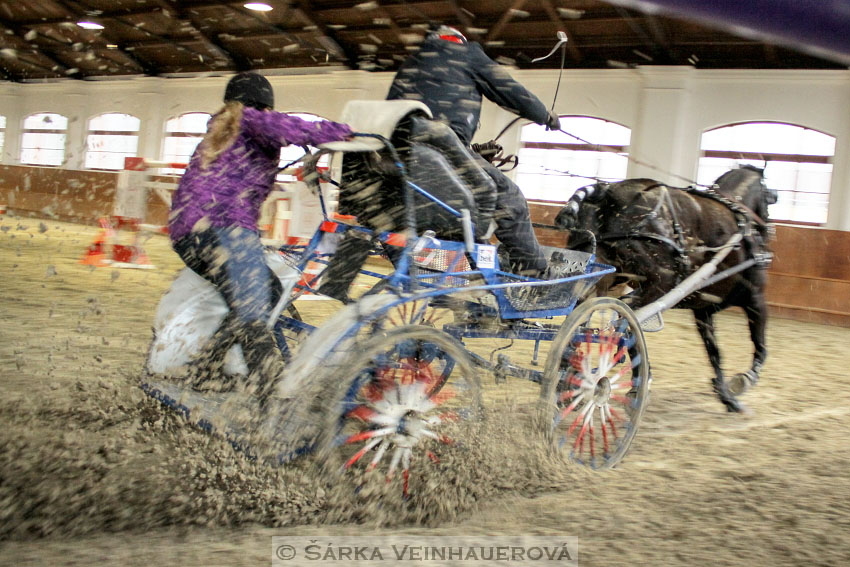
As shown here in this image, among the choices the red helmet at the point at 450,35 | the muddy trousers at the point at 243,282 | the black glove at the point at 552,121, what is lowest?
the muddy trousers at the point at 243,282

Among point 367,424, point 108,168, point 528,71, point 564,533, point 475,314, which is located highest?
point 528,71

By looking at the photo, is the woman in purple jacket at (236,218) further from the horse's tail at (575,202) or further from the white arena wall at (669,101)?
the white arena wall at (669,101)

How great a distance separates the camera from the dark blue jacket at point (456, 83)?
285 cm

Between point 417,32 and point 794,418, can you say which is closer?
point 794,418

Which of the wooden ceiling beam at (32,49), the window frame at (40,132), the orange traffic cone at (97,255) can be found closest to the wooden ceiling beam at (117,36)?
the wooden ceiling beam at (32,49)

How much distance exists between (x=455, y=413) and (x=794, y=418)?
2842mm

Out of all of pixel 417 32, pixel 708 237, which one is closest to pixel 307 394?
pixel 708 237

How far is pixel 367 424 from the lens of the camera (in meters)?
2.29

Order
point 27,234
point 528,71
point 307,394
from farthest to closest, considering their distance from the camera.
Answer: point 528,71
point 27,234
point 307,394

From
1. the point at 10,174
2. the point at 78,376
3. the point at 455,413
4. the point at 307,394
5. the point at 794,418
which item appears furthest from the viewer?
the point at 10,174

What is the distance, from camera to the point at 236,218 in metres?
2.65

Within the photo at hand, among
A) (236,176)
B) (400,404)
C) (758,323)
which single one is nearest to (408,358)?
(400,404)

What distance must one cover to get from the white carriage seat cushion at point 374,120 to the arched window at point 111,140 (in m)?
17.8

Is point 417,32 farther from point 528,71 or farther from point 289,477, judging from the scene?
point 289,477
